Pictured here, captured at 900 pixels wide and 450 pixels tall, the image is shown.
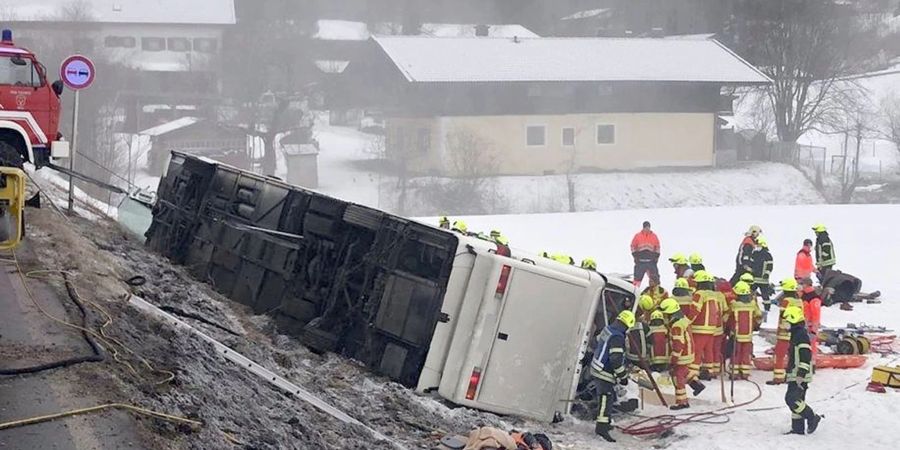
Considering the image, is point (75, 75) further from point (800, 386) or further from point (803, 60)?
point (803, 60)

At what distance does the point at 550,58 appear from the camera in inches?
1900

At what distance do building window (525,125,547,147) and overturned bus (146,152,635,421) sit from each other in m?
35.8

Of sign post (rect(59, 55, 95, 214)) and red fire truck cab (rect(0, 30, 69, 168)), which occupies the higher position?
sign post (rect(59, 55, 95, 214))

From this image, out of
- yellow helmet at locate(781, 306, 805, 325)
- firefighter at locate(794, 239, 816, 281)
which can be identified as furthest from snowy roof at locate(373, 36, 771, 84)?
yellow helmet at locate(781, 306, 805, 325)

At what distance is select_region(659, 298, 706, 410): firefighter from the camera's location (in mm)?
10422

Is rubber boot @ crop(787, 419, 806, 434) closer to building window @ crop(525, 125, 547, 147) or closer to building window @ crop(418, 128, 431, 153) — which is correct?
building window @ crop(418, 128, 431, 153)

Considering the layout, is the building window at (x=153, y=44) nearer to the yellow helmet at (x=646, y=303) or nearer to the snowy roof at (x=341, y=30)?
the snowy roof at (x=341, y=30)

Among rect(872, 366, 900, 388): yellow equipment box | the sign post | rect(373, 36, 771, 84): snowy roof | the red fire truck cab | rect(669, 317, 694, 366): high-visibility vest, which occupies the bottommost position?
rect(872, 366, 900, 388): yellow equipment box

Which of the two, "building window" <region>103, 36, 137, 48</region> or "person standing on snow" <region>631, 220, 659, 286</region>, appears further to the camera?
"building window" <region>103, 36, 137, 48</region>

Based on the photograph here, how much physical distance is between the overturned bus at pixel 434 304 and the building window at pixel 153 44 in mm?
55860

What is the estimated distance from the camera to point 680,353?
10.5 metres

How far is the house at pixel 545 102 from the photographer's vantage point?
44.2 meters

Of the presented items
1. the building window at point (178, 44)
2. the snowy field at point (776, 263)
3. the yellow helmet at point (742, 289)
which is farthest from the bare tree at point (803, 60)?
the yellow helmet at point (742, 289)

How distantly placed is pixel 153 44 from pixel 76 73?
52.6m
